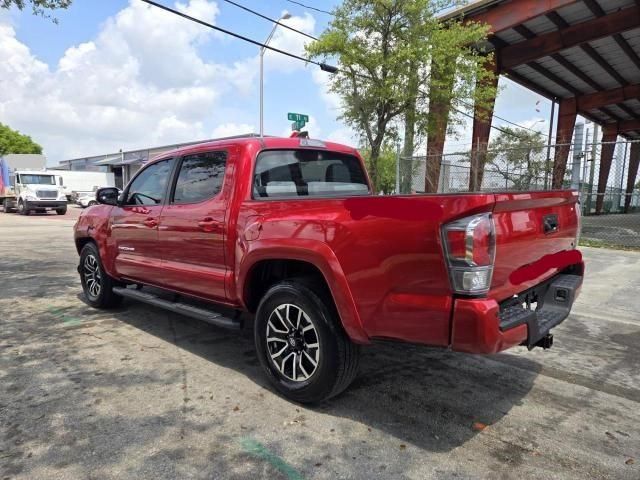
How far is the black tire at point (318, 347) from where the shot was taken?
3.16 meters

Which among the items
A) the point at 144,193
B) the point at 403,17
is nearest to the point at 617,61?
the point at 403,17

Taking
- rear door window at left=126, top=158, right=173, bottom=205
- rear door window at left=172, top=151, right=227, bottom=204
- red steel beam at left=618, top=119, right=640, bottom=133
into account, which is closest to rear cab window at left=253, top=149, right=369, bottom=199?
rear door window at left=172, top=151, right=227, bottom=204

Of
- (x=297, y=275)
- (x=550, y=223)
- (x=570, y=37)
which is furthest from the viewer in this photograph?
(x=570, y=37)

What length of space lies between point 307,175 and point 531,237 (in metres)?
2.00

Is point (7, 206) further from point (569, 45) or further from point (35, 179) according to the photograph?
point (569, 45)

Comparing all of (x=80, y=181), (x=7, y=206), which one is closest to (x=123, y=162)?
(x=80, y=181)

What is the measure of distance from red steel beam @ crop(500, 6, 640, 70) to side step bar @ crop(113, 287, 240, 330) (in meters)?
19.8

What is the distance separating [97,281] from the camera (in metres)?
5.93

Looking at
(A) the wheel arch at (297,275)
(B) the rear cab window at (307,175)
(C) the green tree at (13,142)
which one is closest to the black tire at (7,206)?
(B) the rear cab window at (307,175)

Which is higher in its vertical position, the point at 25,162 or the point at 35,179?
the point at 25,162

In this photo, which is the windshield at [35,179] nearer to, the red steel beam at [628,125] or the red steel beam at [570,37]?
the red steel beam at [570,37]

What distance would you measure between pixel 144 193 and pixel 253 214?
201 cm

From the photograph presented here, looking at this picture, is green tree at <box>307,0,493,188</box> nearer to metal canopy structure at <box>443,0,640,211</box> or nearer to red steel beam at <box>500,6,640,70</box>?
metal canopy structure at <box>443,0,640,211</box>

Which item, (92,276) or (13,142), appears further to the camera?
(13,142)
